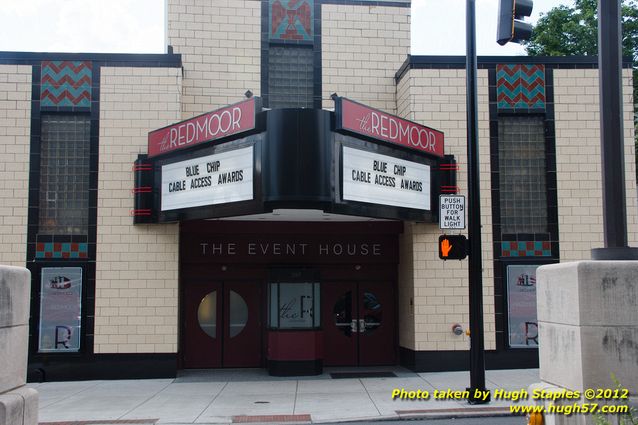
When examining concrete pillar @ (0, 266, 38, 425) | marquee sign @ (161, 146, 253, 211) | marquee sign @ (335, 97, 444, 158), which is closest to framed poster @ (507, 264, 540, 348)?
marquee sign @ (335, 97, 444, 158)

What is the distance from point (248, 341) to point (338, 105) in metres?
7.18

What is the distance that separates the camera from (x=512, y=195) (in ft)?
55.9

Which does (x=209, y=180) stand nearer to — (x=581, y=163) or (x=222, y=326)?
(x=222, y=326)

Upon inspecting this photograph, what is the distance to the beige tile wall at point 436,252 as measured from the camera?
1620cm

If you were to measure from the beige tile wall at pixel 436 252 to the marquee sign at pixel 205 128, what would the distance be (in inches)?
190

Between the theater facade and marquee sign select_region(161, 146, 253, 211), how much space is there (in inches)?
2.9

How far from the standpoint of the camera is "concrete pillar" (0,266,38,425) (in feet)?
21.5

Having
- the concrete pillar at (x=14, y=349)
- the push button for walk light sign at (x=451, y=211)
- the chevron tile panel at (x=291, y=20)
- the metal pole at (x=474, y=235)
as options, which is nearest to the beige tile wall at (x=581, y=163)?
the push button for walk light sign at (x=451, y=211)

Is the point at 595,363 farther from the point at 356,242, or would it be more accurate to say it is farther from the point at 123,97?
the point at 123,97

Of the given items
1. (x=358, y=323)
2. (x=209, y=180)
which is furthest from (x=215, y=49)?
(x=358, y=323)

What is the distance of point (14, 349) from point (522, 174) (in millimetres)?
13204

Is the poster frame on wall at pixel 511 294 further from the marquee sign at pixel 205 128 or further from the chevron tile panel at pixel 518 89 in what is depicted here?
the marquee sign at pixel 205 128

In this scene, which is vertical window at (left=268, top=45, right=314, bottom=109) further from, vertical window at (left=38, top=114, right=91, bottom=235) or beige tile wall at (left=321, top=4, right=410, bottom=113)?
vertical window at (left=38, top=114, right=91, bottom=235)

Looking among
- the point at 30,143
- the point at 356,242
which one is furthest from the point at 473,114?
the point at 30,143
